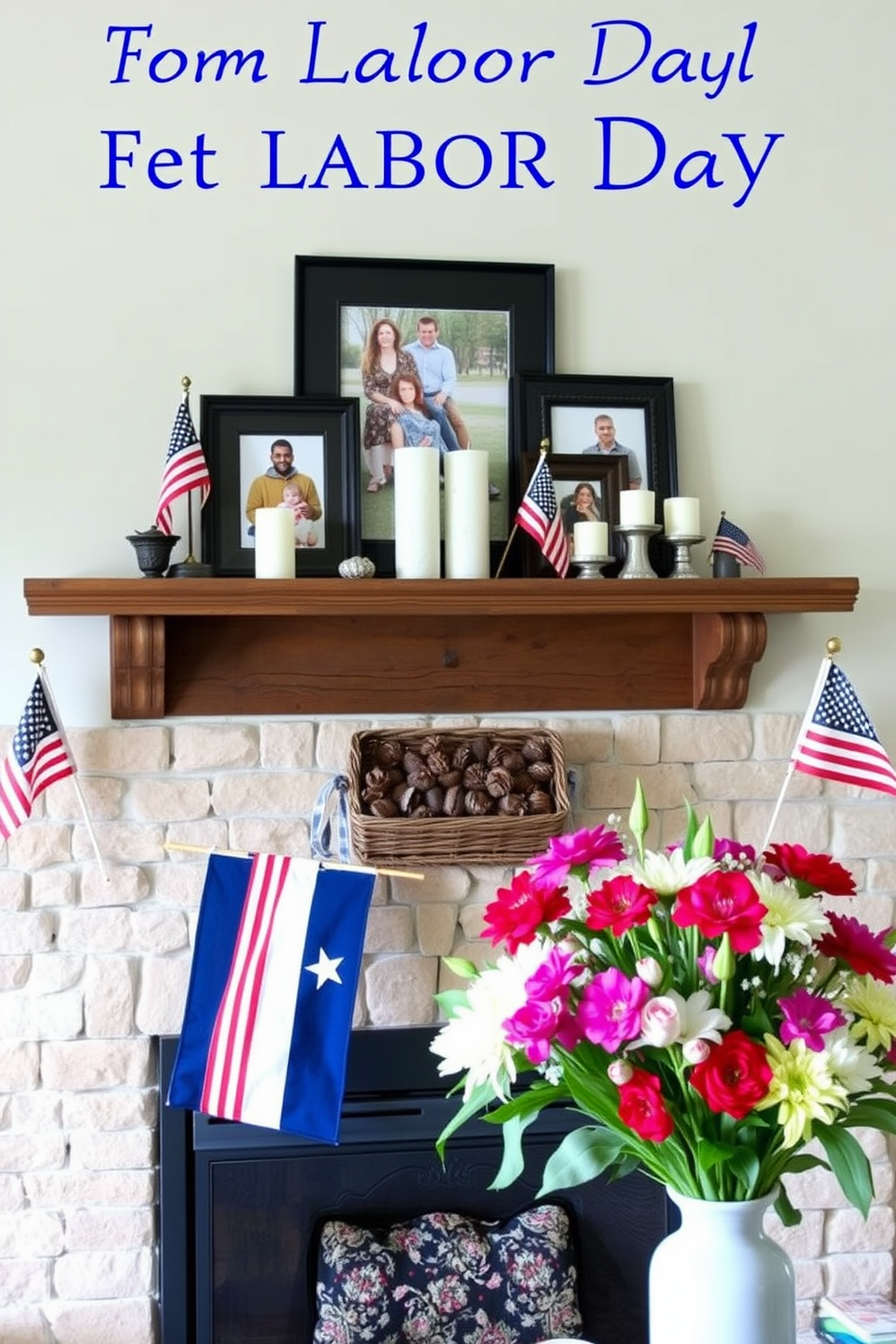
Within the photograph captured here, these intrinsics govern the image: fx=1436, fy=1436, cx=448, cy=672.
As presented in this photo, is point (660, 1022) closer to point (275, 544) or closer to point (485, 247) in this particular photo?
point (275, 544)

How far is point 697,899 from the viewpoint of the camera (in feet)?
4.30

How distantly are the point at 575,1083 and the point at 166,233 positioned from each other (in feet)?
5.28

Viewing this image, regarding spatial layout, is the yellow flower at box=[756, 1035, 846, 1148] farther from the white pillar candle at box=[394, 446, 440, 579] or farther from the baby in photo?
the baby in photo

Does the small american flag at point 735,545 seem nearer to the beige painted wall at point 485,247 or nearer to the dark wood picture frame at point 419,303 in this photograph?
the beige painted wall at point 485,247

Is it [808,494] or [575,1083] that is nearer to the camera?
[575,1083]

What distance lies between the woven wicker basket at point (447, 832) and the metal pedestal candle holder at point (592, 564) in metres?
0.27

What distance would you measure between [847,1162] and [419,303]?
1593 millimetres

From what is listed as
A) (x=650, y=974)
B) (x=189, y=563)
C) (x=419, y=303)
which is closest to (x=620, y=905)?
(x=650, y=974)

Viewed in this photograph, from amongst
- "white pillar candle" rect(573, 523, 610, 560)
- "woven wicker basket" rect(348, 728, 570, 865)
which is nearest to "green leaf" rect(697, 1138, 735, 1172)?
"woven wicker basket" rect(348, 728, 570, 865)

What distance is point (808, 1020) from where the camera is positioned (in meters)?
1.31

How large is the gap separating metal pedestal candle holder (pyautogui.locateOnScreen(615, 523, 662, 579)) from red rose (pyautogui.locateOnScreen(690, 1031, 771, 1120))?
118 cm

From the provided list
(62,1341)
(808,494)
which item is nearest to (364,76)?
(808,494)

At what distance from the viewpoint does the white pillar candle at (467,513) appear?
2328mm

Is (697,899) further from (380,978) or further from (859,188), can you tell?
(859,188)
